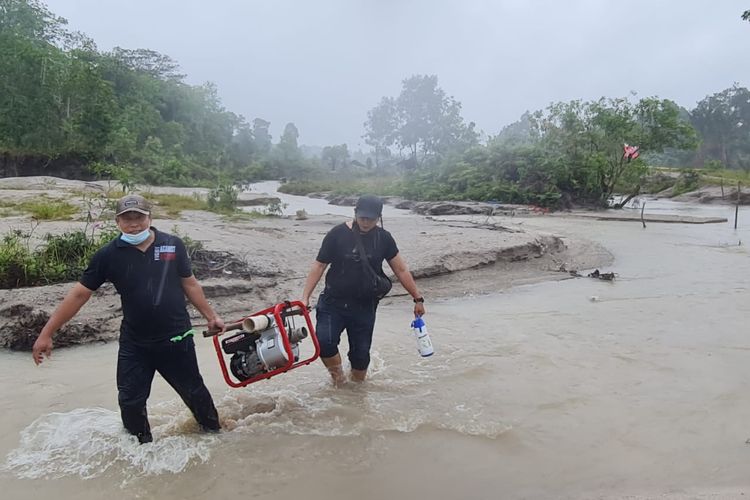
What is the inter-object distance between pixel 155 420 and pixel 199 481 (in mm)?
977

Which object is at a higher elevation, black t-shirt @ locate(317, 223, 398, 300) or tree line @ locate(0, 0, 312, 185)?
tree line @ locate(0, 0, 312, 185)

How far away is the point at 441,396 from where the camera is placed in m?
4.82

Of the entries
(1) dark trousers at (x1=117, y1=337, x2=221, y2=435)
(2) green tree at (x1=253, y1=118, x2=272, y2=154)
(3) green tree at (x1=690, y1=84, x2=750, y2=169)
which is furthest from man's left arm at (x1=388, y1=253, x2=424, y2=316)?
(2) green tree at (x1=253, y1=118, x2=272, y2=154)

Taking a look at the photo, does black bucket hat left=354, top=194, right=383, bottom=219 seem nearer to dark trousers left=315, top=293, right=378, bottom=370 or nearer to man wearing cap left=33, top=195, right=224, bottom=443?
dark trousers left=315, top=293, right=378, bottom=370

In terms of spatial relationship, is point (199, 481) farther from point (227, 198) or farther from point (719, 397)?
point (227, 198)

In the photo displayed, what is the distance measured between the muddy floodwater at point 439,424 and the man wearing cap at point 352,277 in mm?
609

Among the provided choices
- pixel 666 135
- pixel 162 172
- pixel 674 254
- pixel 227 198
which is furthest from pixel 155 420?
pixel 162 172

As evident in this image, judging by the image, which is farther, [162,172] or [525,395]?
[162,172]

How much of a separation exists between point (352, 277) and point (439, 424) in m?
1.34

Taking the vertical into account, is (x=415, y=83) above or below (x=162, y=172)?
above

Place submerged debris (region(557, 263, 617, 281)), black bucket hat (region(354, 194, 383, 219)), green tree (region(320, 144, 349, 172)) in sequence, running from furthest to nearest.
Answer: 1. green tree (region(320, 144, 349, 172))
2. submerged debris (region(557, 263, 617, 281))
3. black bucket hat (region(354, 194, 383, 219))

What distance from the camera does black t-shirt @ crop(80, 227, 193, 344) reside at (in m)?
3.31

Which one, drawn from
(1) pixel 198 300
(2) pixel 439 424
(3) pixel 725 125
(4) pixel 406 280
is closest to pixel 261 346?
(1) pixel 198 300

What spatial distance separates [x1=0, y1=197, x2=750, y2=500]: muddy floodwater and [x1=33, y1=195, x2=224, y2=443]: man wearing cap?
1.71 feet
